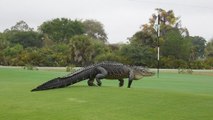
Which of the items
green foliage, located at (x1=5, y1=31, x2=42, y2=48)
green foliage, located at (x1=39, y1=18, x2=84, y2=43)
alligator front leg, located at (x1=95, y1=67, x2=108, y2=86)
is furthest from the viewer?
green foliage, located at (x1=39, y1=18, x2=84, y2=43)

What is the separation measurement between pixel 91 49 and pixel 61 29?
79.0ft

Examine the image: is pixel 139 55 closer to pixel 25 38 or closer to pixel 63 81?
pixel 25 38

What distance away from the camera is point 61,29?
75312 mm

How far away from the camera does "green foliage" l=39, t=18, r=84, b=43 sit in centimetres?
7506

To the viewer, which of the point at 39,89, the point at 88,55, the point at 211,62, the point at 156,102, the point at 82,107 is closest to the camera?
the point at 82,107

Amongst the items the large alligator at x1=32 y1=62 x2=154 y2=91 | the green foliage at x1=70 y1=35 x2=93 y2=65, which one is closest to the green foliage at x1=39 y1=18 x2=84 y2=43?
the green foliage at x1=70 y1=35 x2=93 y2=65

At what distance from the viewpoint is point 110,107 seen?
1010cm

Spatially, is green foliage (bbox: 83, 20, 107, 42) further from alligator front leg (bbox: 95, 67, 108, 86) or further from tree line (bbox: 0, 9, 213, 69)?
alligator front leg (bbox: 95, 67, 108, 86)

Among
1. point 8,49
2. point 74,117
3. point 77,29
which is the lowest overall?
point 74,117

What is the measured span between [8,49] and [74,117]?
47444 millimetres

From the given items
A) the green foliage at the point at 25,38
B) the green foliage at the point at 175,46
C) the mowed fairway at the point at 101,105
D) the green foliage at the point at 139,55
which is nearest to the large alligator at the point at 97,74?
the mowed fairway at the point at 101,105

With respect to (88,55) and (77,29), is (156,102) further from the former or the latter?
(77,29)

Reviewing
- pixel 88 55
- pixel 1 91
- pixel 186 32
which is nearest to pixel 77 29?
pixel 186 32

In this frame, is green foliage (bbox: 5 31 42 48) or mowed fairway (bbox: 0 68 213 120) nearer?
mowed fairway (bbox: 0 68 213 120)
